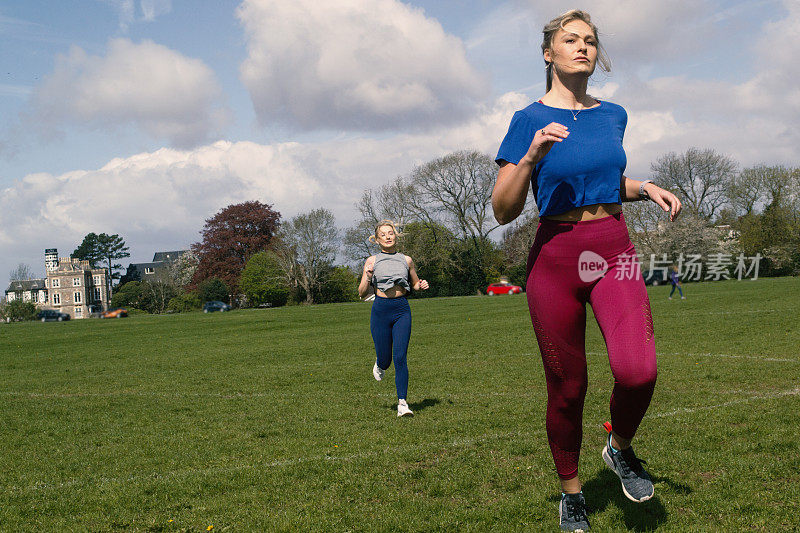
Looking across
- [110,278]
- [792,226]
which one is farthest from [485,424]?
[110,278]

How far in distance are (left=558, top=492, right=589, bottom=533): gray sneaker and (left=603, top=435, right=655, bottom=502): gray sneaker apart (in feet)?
0.95

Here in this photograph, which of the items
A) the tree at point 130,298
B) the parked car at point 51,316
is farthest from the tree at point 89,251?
the parked car at point 51,316

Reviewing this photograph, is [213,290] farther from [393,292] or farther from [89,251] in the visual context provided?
[393,292]

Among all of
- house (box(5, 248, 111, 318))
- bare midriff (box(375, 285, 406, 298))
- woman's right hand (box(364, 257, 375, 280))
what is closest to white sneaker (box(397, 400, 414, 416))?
bare midriff (box(375, 285, 406, 298))

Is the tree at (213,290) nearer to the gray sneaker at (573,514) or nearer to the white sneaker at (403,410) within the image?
the white sneaker at (403,410)

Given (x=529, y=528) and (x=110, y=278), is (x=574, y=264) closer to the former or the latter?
(x=529, y=528)

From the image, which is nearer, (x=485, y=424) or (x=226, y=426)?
(x=485, y=424)

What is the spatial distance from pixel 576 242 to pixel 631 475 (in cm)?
144

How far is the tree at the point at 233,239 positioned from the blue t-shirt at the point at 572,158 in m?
82.8

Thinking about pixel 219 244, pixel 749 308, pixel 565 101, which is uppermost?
pixel 219 244

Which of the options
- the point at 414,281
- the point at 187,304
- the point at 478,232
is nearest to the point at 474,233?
the point at 478,232

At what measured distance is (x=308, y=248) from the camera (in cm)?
6919

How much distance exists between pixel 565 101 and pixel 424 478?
302 centimetres

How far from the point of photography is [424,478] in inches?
192
